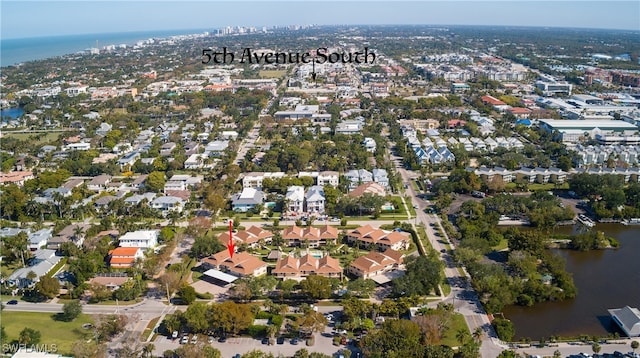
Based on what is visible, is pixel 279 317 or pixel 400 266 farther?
pixel 400 266

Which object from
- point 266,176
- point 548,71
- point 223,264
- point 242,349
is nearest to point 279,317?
point 242,349

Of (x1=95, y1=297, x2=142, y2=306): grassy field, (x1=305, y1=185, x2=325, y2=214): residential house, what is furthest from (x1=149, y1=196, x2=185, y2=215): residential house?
(x1=95, y1=297, x2=142, y2=306): grassy field

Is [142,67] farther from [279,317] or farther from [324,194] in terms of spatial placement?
[279,317]

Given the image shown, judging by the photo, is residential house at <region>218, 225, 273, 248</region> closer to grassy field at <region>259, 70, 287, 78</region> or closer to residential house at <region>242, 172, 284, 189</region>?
residential house at <region>242, 172, 284, 189</region>

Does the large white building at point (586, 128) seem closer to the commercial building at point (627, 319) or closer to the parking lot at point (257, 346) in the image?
the commercial building at point (627, 319)

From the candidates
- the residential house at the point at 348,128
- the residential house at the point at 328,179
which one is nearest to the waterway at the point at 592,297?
the residential house at the point at 328,179

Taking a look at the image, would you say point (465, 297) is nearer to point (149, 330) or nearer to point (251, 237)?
point (251, 237)
